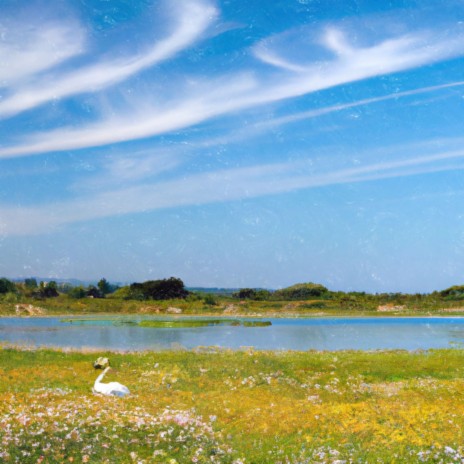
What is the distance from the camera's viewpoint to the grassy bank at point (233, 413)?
18547 millimetres

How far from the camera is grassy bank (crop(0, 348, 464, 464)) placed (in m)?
18.5

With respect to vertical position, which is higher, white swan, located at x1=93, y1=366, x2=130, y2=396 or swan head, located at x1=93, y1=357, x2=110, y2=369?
white swan, located at x1=93, y1=366, x2=130, y2=396

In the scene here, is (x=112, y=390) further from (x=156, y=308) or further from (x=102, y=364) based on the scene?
(x=156, y=308)

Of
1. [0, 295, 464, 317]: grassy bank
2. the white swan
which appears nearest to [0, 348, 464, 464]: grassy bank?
the white swan

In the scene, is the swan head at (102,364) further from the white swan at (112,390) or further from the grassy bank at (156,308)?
the grassy bank at (156,308)

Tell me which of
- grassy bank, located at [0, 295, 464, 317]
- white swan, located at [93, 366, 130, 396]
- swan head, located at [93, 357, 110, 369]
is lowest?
grassy bank, located at [0, 295, 464, 317]

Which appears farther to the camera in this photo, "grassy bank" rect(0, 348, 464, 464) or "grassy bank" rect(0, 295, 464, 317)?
"grassy bank" rect(0, 295, 464, 317)

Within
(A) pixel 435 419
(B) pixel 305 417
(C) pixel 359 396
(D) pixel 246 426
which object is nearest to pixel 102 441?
(D) pixel 246 426

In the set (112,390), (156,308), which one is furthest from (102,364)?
(156,308)

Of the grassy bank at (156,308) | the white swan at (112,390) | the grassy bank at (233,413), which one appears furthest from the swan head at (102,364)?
the grassy bank at (156,308)

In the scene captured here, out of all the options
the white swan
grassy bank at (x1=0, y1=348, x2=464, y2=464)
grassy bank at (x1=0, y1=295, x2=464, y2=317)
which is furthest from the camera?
grassy bank at (x1=0, y1=295, x2=464, y2=317)

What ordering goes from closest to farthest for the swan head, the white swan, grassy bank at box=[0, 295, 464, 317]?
the white swan < the swan head < grassy bank at box=[0, 295, 464, 317]

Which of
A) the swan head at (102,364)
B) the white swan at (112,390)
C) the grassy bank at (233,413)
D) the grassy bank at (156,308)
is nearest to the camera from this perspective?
the grassy bank at (233,413)

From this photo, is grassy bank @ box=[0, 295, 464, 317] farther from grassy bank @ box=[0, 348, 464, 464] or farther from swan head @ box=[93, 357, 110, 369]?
grassy bank @ box=[0, 348, 464, 464]
